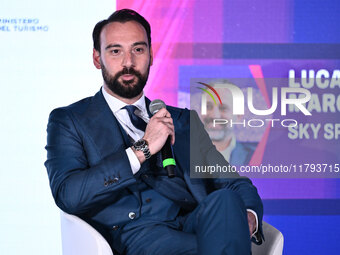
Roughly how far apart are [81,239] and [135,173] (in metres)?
0.35

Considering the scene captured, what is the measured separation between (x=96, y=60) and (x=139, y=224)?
0.92m

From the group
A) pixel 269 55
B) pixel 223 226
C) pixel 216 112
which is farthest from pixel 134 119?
pixel 269 55

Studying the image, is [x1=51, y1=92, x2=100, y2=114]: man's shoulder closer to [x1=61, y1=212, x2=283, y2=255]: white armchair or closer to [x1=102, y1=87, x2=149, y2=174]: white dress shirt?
[x1=102, y1=87, x2=149, y2=174]: white dress shirt

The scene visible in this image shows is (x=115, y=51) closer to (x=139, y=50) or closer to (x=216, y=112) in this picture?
(x=139, y=50)

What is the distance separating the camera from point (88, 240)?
184cm

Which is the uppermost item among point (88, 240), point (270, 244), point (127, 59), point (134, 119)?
point (127, 59)

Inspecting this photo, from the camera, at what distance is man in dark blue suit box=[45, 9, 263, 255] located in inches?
68.1

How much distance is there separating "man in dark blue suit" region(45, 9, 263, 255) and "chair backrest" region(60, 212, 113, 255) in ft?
0.20

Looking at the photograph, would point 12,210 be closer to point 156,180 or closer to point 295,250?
point 156,180

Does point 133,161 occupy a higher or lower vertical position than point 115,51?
lower

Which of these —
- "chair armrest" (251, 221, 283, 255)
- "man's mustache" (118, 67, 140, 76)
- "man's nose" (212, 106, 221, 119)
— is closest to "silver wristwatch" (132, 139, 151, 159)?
"man's mustache" (118, 67, 140, 76)

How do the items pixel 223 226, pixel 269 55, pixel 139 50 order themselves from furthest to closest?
pixel 269 55
pixel 139 50
pixel 223 226

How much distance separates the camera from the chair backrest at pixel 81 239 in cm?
178

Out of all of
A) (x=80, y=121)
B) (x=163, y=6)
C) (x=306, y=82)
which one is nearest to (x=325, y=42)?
(x=306, y=82)
